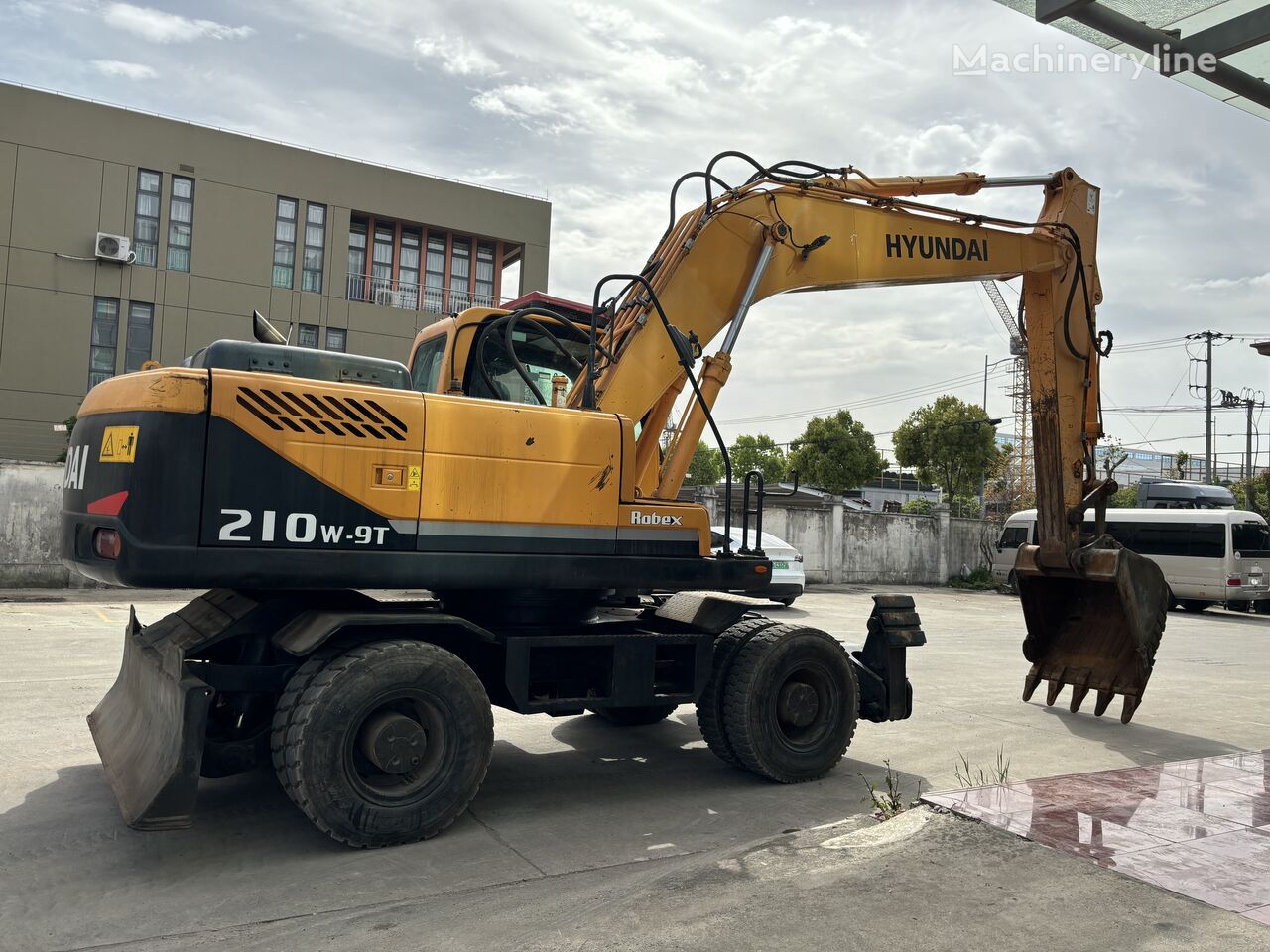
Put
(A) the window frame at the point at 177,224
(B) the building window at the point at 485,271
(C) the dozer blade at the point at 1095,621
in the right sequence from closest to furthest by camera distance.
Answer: (C) the dozer blade at the point at 1095,621 < (A) the window frame at the point at 177,224 < (B) the building window at the point at 485,271

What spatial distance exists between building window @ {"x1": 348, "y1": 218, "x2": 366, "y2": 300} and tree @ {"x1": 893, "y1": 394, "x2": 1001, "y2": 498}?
22036mm

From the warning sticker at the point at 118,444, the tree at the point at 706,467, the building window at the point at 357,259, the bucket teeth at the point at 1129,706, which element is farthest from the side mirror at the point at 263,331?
the tree at the point at 706,467

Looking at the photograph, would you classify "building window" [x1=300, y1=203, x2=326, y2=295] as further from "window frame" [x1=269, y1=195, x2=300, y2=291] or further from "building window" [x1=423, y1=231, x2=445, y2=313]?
"building window" [x1=423, y1=231, x2=445, y2=313]

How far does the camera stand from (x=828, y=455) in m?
46.1

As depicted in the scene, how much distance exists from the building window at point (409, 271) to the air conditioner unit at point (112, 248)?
26.4 feet

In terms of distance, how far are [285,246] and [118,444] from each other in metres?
28.6

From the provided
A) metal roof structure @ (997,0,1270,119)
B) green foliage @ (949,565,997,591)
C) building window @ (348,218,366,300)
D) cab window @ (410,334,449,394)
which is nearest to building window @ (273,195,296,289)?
building window @ (348,218,366,300)

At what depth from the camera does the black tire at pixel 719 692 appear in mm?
6176

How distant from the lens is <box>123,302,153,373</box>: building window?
29.3 metres

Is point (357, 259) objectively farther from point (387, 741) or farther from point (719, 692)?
point (387, 741)

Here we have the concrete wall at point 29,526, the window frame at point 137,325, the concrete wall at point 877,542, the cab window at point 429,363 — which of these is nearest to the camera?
the cab window at point 429,363

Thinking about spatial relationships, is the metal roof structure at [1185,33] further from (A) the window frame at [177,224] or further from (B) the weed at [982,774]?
(A) the window frame at [177,224]

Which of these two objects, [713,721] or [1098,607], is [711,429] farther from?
[1098,607]

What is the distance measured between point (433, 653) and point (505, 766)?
5.64ft
